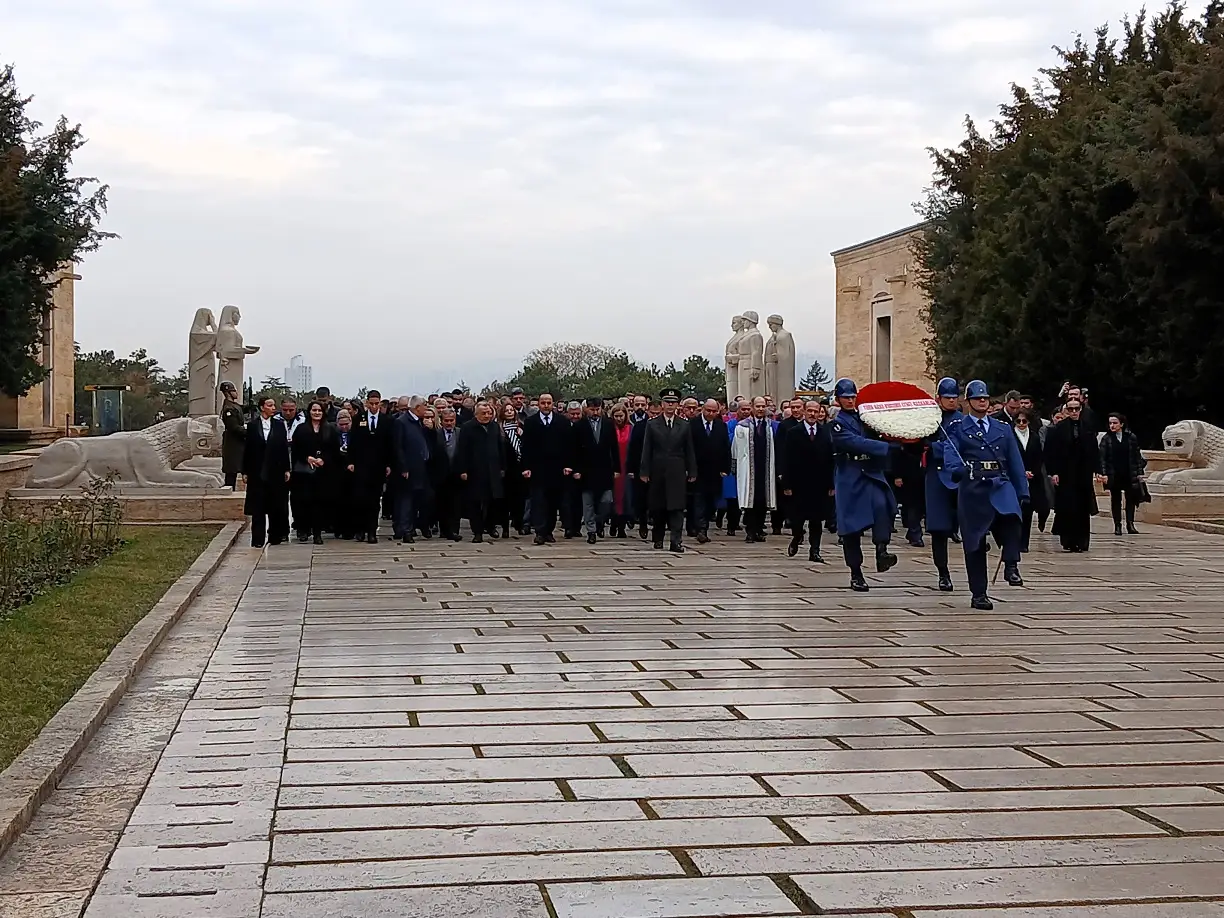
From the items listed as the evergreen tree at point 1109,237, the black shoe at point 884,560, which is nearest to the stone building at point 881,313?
the evergreen tree at point 1109,237

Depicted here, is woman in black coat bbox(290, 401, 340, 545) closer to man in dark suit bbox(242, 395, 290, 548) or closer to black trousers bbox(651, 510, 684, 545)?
man in dark suit bbox(242, 395, 290, 548)

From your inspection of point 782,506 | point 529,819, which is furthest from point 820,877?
point 782,506

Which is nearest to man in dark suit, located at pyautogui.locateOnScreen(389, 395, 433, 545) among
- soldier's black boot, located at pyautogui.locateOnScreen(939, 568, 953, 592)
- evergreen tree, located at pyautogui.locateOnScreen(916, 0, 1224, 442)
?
soldier's black boot, located at pyautogui.locateOnScreen(939, 568, 953, 592)

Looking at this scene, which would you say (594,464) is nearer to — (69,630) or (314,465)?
(314,465)

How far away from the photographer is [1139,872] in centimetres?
490

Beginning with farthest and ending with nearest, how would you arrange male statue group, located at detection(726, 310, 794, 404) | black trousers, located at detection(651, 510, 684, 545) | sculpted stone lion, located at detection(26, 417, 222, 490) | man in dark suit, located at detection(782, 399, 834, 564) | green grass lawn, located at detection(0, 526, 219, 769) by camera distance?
male statue group, located at detection(726, 310, 794, 404)
sculpted stone lion, located at detection(26, 417, 222, 490)
black trousers, located at detection(651, 510, 684, 545)
man in dark suit, located at detection(782, 399, 834, 564)
green grass lawn, located at detection(0, 526, 219, 769)

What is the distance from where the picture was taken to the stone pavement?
15.6 feet

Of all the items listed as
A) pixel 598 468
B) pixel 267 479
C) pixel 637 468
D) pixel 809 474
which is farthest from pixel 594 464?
pixel 267 479

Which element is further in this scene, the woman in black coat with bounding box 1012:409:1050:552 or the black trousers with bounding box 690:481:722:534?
the black trousers with bounding box 690:481:722:534

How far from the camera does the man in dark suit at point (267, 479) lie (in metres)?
17.2

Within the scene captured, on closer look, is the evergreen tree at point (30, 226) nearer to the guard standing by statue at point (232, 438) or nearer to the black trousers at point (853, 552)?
the guard standing by statue at point (232, 438)

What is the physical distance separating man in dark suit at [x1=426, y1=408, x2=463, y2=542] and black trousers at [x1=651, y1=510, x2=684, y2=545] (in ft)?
8.40

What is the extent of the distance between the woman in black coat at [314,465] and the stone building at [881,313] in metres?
33.6

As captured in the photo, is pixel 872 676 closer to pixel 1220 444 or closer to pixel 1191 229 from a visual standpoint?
pixel 1220 444
